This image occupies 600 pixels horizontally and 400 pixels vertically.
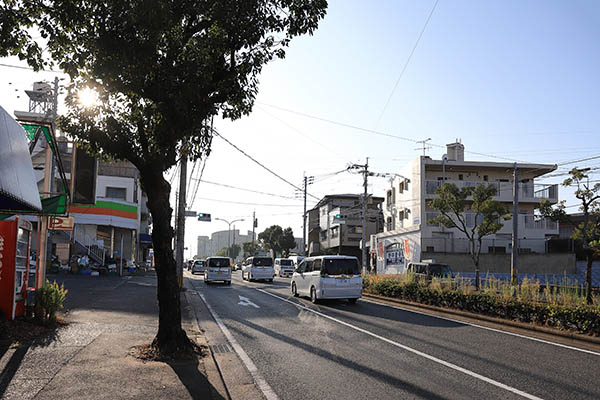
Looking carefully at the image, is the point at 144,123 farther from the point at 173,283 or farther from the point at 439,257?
the point at 439,257

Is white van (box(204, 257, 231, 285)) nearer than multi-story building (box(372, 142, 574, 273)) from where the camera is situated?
Yes

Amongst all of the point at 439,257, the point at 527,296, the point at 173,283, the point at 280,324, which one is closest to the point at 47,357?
the point at 173,283

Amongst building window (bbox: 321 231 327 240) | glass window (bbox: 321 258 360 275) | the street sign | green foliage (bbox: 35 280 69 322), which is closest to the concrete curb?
glass window (bbox: 321 258 360 275)

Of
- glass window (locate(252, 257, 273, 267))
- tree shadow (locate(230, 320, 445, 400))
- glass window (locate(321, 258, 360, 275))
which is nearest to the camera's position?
tree shadow (locate(230, 320, 445, 400))

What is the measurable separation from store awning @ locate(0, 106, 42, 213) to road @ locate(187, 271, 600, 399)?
423cm

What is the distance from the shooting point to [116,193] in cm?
4912

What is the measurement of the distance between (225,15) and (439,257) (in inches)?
1251

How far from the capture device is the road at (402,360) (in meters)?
6.33

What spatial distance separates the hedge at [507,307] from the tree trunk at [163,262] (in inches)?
330

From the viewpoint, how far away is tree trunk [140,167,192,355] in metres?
8.30

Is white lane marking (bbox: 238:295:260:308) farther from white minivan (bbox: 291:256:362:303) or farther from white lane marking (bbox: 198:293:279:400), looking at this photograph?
white lane marking (bbox: 198:293:279:400)

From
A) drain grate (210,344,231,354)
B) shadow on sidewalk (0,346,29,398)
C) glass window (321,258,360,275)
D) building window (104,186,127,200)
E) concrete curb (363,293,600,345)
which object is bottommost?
drain grate (210,344,231,354)

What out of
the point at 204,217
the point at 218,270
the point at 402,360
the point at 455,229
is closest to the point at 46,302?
the point at 402,360

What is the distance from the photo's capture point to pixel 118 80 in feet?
26.7
